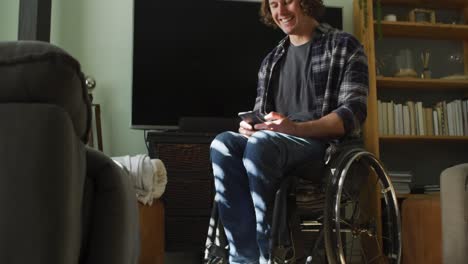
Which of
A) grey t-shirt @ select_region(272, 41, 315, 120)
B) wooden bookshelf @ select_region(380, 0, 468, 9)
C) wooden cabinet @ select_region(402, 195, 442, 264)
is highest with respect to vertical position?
wooden bookshelf @ select_region(380, 0, 468, 9)

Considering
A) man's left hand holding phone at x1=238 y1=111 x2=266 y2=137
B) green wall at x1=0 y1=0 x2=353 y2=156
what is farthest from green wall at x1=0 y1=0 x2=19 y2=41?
man's left hand holding phone at x1=238 y1=111 x2=266 y2=137

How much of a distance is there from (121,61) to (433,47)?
6.09 feet

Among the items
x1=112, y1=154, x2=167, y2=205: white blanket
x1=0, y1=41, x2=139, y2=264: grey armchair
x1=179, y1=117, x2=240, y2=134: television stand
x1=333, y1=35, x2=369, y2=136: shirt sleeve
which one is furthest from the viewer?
x1=179, y1=117, x2=240, y2=134: television stand

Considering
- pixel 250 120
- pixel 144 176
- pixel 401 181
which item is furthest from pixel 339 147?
pixel 401 181

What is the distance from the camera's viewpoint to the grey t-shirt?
1590mm

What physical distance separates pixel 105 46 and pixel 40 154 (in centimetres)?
234

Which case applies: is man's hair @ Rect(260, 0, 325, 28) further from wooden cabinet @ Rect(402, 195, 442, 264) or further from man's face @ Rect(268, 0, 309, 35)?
wooden cabinet @ Rect(402, 195, 442, 264)

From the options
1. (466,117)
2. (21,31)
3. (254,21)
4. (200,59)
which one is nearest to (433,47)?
(466,117)

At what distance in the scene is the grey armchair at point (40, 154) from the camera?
1.71 feet

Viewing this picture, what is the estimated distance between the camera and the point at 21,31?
2627mm

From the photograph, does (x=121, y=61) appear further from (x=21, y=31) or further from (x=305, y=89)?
(x=305, y=89)

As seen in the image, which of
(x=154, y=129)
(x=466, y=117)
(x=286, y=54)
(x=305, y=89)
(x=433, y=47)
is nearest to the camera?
(x=305, y=89)

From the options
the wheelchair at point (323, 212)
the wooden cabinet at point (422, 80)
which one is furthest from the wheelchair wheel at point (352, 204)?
the wooden cabinet at point (422, 80)

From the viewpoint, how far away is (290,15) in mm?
1662
